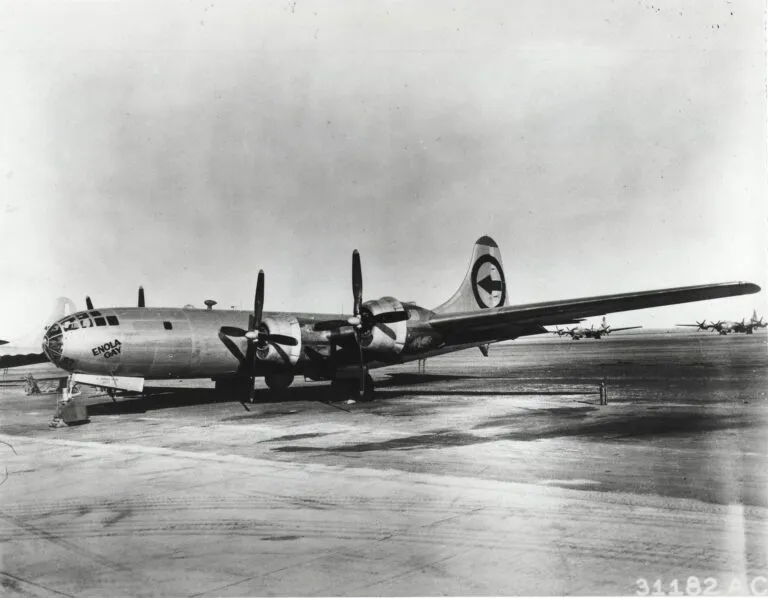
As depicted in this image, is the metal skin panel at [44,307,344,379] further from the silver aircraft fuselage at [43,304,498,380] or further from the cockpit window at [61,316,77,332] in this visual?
the cockpit window at [61,316,77,332]

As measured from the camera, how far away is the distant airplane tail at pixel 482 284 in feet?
98.0

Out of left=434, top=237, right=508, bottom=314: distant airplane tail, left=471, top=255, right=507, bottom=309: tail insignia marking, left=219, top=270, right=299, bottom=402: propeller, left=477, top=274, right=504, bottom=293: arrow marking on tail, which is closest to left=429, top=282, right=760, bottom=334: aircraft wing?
left=219, top=270, right=299, bottom=402: propeller

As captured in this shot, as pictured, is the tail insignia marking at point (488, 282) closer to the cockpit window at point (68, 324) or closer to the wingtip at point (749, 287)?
the wingtip at point (749, 287)

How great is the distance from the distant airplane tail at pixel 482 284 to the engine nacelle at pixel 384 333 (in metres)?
7.63

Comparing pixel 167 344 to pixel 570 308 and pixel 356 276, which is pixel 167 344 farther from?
pixel 570 308

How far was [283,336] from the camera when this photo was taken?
2186cm

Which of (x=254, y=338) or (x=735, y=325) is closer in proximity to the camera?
(x=254, y=338)

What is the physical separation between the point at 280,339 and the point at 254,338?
972 millimetres

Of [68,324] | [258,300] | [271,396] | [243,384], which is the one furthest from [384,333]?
[243,384]

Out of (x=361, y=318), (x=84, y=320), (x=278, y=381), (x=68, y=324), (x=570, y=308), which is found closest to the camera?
(x=68, y=324)

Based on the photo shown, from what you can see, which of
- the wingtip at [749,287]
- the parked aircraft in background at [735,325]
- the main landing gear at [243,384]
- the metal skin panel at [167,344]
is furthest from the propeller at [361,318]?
the parked aircraft in background at [735,325]

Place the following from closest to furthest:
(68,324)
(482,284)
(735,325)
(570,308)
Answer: (68,324) → (570,308) → (482,284) → (735,325)

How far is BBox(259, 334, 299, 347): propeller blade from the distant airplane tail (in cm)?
938

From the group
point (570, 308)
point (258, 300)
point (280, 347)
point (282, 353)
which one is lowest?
point (282, 353)
